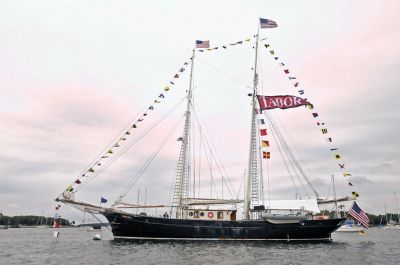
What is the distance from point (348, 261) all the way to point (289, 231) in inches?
702

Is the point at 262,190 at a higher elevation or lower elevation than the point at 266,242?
higher

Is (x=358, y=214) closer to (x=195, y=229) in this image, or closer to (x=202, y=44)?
(x=195, y=229)

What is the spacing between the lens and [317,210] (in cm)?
5141

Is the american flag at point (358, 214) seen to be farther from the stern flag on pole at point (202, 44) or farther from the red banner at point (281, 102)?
the stern flag on pole at point (202, 44)

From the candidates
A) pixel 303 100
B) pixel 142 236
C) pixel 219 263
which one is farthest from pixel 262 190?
pixel 219 263

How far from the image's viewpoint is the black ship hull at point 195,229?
46219mm

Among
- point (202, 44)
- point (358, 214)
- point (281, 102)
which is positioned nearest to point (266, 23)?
point (202, 44)

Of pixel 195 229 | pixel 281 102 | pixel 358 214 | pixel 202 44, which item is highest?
pixel 202 44

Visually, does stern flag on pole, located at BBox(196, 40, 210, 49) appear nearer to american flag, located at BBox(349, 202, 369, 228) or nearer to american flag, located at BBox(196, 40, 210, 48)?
american flag, located at BBox(196, 40, 210, 48)

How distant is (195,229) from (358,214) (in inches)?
987

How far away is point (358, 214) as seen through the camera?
50.9 m

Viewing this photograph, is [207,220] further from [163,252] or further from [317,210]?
[317,210]

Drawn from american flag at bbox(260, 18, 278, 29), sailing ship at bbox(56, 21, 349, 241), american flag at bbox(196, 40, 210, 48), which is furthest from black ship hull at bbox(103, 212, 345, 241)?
american flag at bbox(260, 18, 278, 29)

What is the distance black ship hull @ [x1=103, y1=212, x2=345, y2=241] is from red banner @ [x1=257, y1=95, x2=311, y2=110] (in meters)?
16.4
